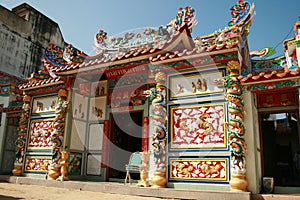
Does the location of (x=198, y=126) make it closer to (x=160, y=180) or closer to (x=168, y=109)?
(x=168, y=109)

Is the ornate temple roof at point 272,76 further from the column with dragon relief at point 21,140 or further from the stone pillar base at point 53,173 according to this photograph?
the column with dragon relief at point 21,140

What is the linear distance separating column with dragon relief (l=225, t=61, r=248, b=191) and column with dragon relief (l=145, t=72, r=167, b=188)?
131 cm

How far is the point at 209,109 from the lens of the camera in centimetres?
537

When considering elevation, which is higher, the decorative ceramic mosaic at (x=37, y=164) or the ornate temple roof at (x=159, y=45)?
the ornate temple roof at (x=159, y=45)

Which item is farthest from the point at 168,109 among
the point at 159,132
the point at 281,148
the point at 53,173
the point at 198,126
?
the point at 281,148

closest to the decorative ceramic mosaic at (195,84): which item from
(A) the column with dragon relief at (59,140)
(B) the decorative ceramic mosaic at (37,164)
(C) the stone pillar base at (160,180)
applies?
(C) the stone pillar base at (160,180)

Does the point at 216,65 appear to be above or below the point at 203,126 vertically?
above

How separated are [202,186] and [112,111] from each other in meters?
3.37

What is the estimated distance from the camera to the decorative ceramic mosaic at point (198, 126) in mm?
5207

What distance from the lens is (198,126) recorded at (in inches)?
213

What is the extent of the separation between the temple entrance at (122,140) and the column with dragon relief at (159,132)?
2078 millimetres

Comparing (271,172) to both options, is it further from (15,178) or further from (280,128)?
(15,178)

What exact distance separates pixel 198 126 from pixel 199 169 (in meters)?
0.82

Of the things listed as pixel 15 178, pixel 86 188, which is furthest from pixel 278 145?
pixel 15 178
